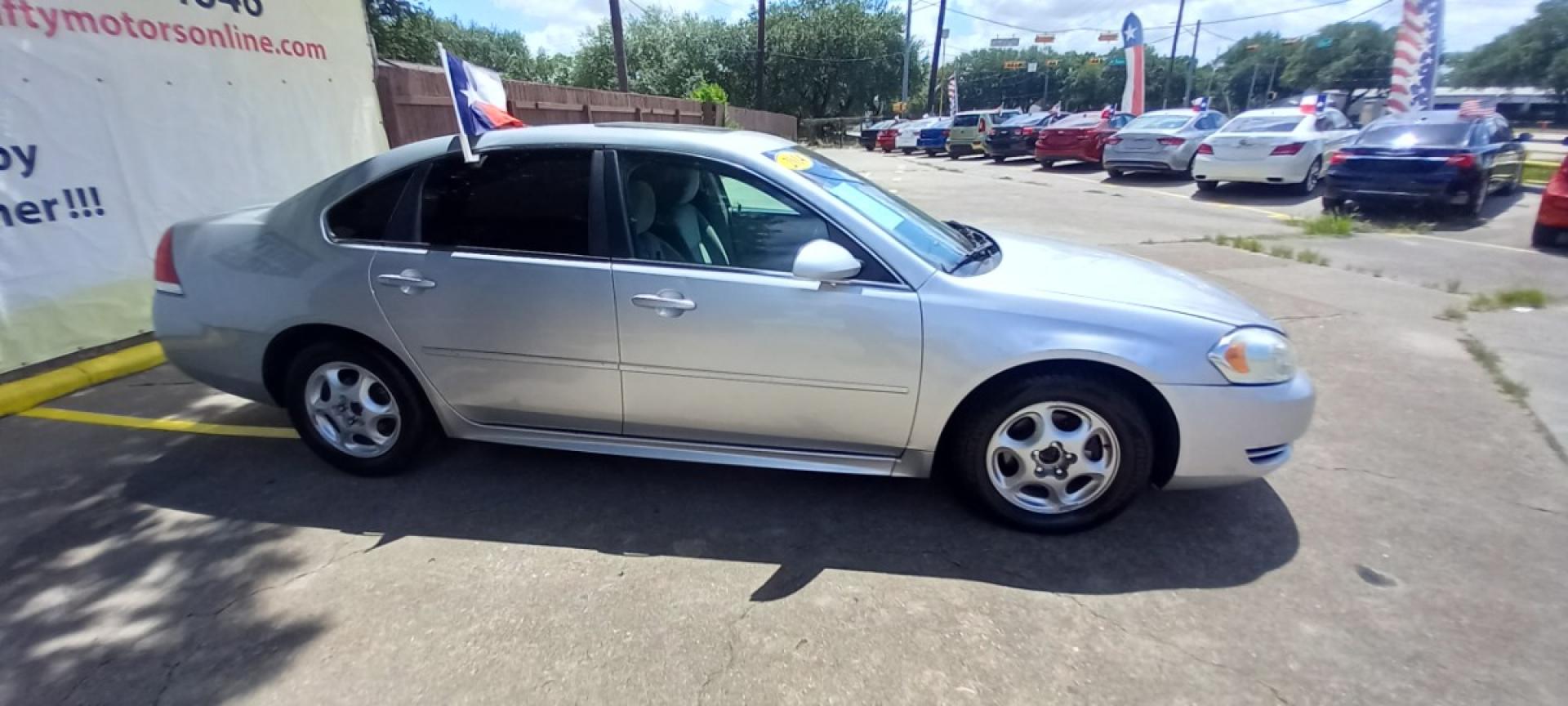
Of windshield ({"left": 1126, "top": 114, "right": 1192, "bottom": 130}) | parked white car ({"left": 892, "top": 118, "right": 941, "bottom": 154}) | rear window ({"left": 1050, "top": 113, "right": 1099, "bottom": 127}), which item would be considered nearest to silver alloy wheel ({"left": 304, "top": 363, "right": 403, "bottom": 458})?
windshield ({"left": 1126, "top": 114, "right": 1192, "bottom": 130})

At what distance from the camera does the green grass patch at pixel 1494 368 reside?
15.2 ft

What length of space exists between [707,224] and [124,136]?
4589 millimetres

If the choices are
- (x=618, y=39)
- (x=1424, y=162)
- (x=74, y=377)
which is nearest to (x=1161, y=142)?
(x=1424, y=162)

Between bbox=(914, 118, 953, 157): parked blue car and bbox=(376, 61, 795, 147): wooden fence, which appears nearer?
bbox=(376, 61, 795, 147): wooden fence

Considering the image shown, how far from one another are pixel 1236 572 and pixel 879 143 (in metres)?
32.6

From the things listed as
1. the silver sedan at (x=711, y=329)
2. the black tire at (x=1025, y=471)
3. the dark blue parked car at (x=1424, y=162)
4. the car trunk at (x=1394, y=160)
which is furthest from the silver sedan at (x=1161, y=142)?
the black tire at (x=1025, y=471)

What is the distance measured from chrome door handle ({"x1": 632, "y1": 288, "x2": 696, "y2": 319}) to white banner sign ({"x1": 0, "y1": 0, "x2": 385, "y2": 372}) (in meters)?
4.36

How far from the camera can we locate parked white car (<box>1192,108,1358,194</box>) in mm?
13758

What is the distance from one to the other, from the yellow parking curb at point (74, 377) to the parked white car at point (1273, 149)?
1552 centimetres

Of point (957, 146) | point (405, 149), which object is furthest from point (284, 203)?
point (957, 146)

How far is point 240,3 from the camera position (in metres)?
6.18

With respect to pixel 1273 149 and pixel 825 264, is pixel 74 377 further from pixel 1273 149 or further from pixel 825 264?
pixel 1273 149

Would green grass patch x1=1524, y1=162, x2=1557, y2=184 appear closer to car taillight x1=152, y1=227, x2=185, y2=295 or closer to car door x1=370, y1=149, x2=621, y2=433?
car door x1=370, y1=149, x2=621, y2=433

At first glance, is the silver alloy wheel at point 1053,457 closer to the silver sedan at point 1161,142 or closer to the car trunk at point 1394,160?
the car trunk at point 1394,160
